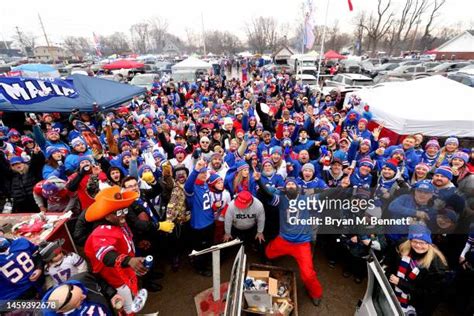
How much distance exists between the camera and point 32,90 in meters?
7.34

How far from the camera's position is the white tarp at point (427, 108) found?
6.84 m

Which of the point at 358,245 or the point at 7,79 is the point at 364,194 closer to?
the point at 358,245

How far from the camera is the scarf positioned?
8.74 feet

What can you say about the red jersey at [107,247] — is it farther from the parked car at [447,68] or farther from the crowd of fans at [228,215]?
the parked car at [447,68]

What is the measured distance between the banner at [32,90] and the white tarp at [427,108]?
34.7ft

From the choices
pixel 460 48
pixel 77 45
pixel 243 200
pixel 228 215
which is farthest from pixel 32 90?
pixel 77 45

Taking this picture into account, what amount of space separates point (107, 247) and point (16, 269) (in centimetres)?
79

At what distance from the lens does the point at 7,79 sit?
6.93 metres

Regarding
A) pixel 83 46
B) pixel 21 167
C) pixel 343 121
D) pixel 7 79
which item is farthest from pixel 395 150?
pixel 83 46

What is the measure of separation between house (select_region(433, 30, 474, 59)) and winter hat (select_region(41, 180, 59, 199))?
52038mm

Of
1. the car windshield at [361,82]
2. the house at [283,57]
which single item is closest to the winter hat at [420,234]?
the car windshield at [361,82]

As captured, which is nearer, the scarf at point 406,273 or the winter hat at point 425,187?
the scarf at point 406,273

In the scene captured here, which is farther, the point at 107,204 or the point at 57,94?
the point at 57,94
